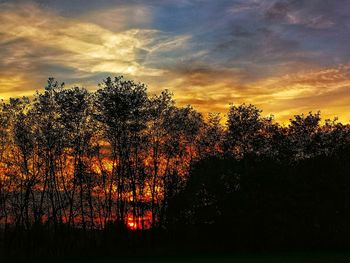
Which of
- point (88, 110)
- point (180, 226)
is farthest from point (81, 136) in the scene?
point (180, 226)

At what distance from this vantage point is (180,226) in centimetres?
8962

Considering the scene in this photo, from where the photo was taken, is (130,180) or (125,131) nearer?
(125,131)

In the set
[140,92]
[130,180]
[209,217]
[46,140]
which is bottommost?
[209,217]

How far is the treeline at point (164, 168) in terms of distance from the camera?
8181 cm

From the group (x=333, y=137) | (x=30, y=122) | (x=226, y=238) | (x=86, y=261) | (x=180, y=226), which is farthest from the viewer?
(x=333, y=137)

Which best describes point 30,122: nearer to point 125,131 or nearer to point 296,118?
point 125,131

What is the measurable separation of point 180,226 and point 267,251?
734 inches

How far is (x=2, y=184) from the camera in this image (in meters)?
102

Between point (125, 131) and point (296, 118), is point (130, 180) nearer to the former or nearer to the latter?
point (125, 131)

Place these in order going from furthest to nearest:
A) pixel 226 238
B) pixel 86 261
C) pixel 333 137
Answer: pixel 333 137
pixel 226 238
pixel 86 261

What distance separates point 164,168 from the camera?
4274 inches

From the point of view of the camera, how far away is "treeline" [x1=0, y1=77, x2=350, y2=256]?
8181cm

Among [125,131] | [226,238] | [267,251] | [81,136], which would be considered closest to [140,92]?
[125,131]

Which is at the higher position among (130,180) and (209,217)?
(130,180)
